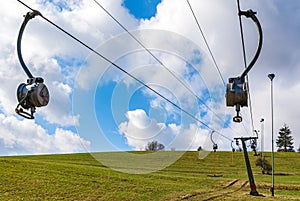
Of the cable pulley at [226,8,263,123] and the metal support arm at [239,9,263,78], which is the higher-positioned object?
the metal support arm at [239,9,263,78]

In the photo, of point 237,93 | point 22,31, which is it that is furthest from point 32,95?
point 237,93

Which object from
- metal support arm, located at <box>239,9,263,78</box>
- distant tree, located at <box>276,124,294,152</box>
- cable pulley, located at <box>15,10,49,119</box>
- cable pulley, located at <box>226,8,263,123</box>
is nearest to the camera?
cable pulley, located at <box>15,10,49,119</box>

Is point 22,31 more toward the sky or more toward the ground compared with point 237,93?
Result: more toward the sky

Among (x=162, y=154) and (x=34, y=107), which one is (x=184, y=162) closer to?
(x=162, y=154)

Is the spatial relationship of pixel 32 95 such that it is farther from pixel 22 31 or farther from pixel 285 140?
pixel 285 140

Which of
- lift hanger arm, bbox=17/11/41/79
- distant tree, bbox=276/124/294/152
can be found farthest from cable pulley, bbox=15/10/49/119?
distant tree, bbox=276/124/294/152

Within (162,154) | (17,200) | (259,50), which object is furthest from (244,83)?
(162,154)

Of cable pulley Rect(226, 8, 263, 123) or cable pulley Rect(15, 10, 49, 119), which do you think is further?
cable pulley Rect(226, 8, 263, 123)

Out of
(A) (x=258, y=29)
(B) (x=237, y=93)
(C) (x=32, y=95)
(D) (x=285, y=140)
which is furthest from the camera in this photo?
(D) (x=285, y=140)

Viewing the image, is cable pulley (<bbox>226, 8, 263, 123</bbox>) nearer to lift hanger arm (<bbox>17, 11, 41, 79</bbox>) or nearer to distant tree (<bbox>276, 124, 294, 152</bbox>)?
lift hanger arm (<bbox>17, 11, 41, 79</bbox>)

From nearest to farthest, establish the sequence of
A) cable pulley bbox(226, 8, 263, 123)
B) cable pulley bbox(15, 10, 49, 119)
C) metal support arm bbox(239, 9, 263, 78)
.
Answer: cable pulley bbox(15, 10, 49, 119) < cable pulley bbox(226, 8, 263, 123) < metal support arm bbox(239, 9, 263, 78)

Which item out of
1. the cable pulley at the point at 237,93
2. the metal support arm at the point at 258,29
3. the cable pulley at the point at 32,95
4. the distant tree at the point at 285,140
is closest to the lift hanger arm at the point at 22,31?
the cable pulley at the point at 32,95

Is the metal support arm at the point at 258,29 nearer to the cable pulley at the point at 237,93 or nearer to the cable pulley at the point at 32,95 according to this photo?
the cable pulley at the point at 237,93

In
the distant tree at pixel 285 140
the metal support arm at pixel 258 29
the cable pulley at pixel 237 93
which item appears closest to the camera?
the cable pulley at pixel 237 93
